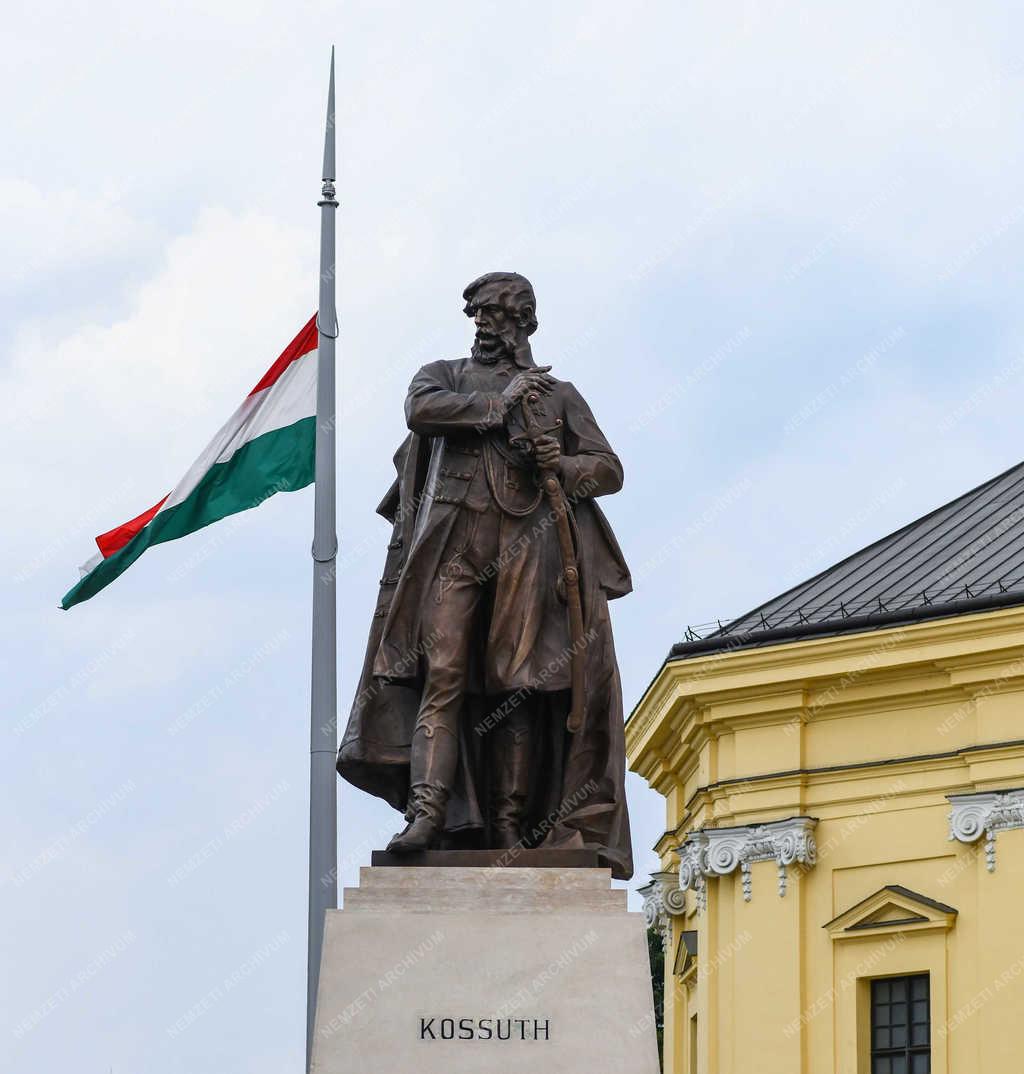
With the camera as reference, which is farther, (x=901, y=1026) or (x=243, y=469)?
(x=901, y=1026)

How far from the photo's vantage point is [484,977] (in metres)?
9.27

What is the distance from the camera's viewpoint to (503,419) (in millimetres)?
10141

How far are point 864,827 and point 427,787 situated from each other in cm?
2786

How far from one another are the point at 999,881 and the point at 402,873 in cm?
2655

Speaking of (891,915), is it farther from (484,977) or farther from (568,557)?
(484,977)

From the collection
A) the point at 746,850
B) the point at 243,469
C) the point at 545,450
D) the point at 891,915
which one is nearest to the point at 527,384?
the point at 545,450

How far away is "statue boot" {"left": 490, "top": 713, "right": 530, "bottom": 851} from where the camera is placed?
9906 millimetres

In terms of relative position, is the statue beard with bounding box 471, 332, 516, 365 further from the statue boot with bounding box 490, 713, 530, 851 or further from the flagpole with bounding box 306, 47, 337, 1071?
the flagpole with bounding box 306, 47, 337, 1071

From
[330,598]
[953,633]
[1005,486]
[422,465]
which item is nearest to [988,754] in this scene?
[953,633]

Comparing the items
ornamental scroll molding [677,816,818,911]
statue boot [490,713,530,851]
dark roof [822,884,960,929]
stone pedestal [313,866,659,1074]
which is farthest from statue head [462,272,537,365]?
ornamental scroll molding [677,816,818,911]

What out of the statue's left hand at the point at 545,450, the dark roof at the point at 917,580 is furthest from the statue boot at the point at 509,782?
the dark roof at the point at 917,580

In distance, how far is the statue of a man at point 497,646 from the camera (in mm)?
9945

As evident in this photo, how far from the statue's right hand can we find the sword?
0.03m

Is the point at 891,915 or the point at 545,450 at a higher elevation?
the point at 891,915
